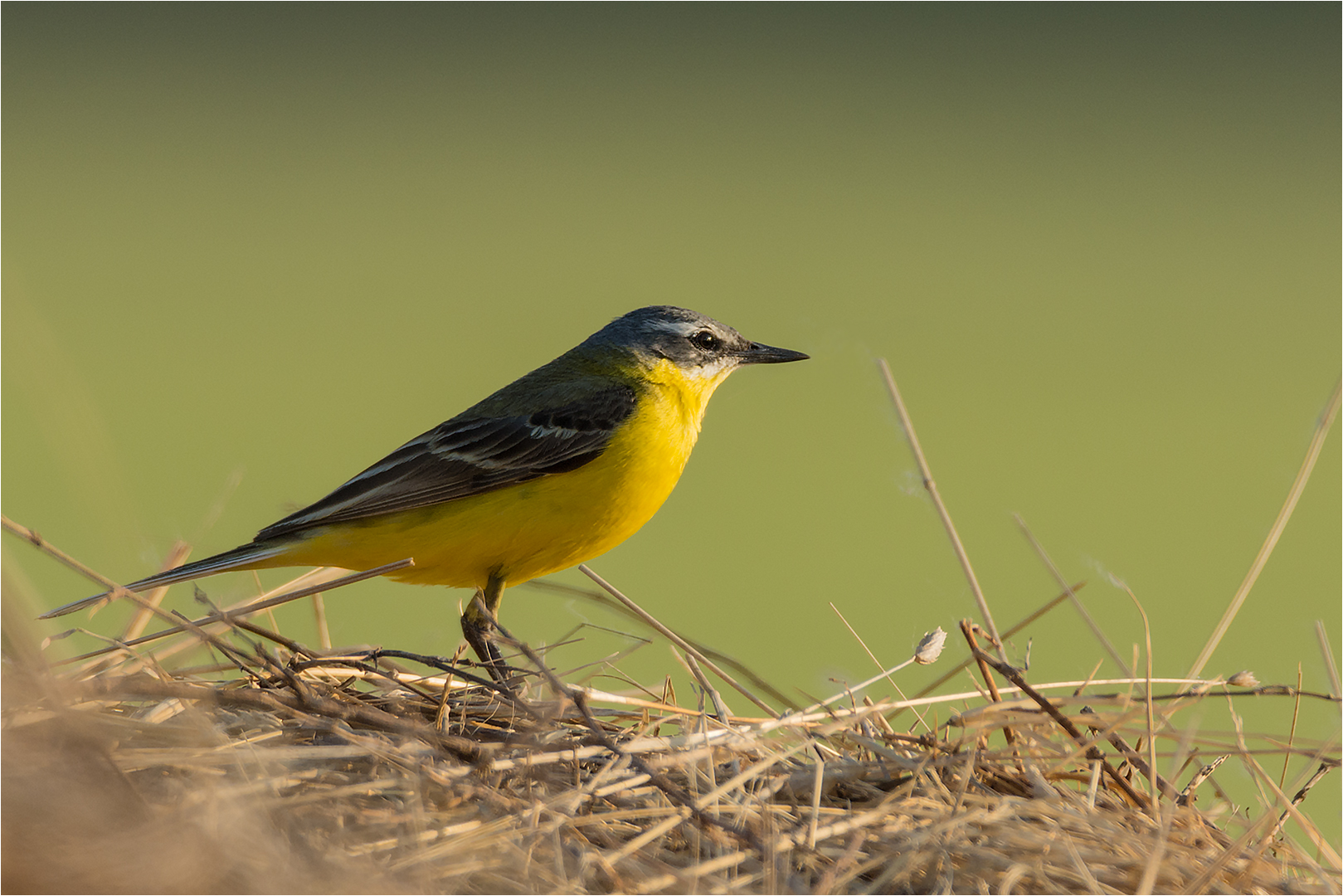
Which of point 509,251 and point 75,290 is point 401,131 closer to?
point 509,251

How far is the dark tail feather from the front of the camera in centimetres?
374

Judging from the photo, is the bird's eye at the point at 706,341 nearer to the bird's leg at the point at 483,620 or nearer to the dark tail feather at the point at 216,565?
the bird's leg at the point at 483,620

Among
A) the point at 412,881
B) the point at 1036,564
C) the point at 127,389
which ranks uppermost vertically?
the point at 127,389

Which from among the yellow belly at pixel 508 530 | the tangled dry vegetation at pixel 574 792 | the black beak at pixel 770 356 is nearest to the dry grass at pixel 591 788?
the tangled dry vegetation at pixel 574 792

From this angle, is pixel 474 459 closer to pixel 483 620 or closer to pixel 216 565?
pixel 483 620

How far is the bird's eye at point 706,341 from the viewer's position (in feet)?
18.0

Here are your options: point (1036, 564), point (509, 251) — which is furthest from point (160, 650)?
point (509, 251)

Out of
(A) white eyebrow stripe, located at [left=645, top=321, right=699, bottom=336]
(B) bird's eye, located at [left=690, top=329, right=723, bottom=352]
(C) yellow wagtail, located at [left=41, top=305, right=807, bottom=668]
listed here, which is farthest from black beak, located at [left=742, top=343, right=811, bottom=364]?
(C) yellow wagtail, located at [left=41, top=305, right=807, bottom=668]

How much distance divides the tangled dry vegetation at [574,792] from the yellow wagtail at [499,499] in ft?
3.70

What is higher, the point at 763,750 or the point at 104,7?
the point at 104,7

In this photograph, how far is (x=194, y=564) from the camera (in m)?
3.93

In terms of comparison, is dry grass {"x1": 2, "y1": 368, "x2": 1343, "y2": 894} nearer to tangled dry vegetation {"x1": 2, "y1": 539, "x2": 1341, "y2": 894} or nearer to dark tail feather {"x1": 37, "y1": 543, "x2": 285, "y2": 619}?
tangled dry vegetation {"x1": 2, "y1": 539, "x2": 1341, "y2": 894}

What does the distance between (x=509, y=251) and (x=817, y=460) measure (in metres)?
7.73

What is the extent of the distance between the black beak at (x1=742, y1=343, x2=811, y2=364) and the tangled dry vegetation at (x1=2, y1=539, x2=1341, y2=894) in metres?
2.75
